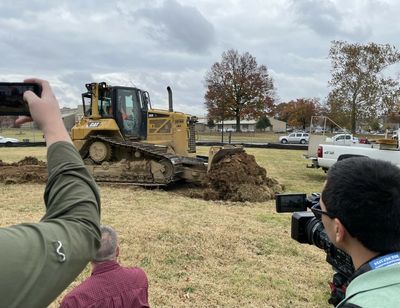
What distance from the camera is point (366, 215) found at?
1613mm

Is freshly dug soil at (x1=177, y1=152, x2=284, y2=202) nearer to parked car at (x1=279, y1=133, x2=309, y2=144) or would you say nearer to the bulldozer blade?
the bulldozer blade

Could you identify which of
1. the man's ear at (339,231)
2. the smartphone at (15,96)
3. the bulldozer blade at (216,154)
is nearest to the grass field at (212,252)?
the bulldozer blade at (216,154)

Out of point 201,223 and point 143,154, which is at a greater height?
point 143,154

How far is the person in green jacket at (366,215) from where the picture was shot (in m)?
1.52

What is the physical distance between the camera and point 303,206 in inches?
113

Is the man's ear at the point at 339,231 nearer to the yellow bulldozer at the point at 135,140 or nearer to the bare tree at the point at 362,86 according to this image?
the yellow bulldozer at the point at 135,140

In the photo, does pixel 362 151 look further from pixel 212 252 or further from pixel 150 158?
pixel 212 252

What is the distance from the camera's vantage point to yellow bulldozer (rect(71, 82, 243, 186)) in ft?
40.2

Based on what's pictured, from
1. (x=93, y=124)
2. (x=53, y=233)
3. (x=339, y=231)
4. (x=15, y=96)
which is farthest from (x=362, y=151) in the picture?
(x=53, y=233)

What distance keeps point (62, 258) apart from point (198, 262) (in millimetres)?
4782

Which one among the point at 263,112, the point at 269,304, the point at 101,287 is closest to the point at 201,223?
the point at 269,304

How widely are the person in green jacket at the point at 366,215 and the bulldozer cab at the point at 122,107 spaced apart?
39.9ft

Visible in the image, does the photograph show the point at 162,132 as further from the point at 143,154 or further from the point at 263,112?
the point at 263,112

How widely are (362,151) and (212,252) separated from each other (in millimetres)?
8049
